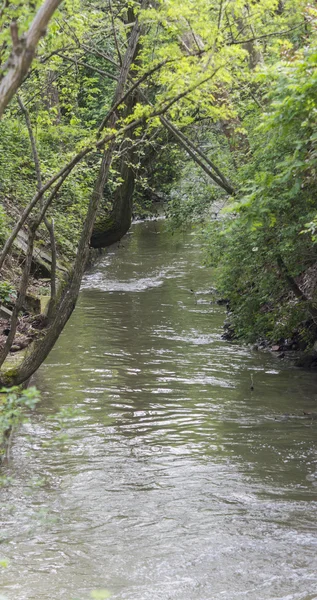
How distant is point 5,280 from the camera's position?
12.5 meters

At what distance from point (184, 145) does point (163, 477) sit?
6883mm

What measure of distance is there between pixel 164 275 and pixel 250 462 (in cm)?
1509

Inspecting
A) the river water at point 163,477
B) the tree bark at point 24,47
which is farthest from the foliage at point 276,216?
the tree bark at point 24,47

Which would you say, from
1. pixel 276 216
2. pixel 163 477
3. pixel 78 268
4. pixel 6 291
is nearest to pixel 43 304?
pixel 6 291

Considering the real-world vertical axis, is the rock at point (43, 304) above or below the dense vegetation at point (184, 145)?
below

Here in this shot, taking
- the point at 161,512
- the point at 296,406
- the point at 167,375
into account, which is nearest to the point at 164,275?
the point at 167,375

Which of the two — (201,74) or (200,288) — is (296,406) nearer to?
(201,74)

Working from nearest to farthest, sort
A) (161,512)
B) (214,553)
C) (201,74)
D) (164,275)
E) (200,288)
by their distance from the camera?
(214,553)
(161,512)
(201,74)
(200,288)
(164,275)

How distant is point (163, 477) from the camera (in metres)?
8.30

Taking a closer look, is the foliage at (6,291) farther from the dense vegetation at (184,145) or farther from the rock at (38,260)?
the rock at (38,260)

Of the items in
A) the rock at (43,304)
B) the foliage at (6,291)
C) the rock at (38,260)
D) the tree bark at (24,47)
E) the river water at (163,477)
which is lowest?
the river water at (163,477)

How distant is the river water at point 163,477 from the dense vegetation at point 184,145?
46.4 inches

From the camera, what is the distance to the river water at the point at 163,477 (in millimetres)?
6055

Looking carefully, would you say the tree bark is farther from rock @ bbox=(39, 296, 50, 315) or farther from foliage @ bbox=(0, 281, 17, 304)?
rock @ bbox=(39, 296, 50, 315)
